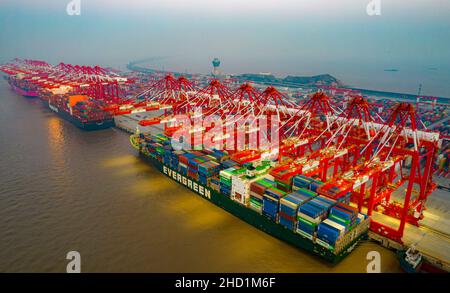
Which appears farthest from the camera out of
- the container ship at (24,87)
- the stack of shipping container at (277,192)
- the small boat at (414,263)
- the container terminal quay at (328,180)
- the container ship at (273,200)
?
the container ship at (24,87)

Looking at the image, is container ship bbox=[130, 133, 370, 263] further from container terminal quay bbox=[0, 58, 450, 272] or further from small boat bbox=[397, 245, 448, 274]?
small boat bbox=[397, 245, 448, 274]

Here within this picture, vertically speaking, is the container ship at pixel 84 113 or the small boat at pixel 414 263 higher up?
the container ship at pixel 84 113

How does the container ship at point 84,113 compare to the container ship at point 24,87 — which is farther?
the container ship at point 24,87

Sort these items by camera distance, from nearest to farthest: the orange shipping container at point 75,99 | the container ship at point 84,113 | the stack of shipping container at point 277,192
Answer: the stack of shipping container at point 277,192
the container ship at point 84,113
the orange shipping container at point 75,99

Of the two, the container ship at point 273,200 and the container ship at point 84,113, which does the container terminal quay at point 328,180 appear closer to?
the container ship at point 273,200

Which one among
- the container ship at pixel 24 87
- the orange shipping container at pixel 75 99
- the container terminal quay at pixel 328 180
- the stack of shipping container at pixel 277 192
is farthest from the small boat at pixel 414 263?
the container ship at pixel 24 87

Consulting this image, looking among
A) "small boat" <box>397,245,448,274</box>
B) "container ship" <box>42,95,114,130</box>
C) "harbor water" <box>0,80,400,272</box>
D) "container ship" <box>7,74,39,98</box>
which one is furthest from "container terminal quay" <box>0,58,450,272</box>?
"container ship" <box>7,74,39,98</box>

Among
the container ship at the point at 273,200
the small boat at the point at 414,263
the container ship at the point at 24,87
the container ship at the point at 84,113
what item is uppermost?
the container ship at the point at 24,87
